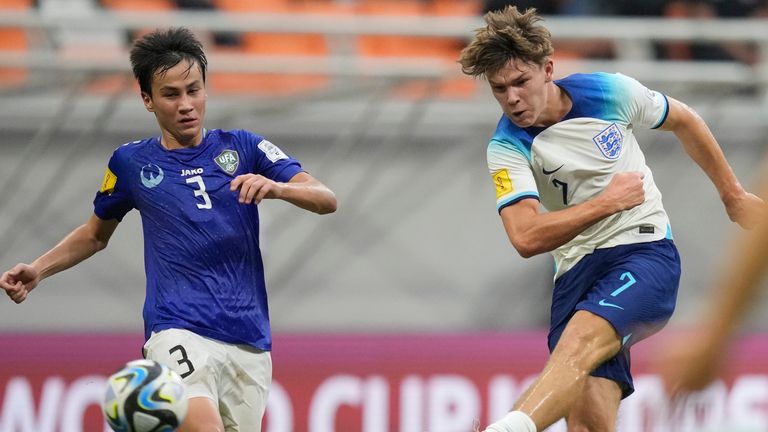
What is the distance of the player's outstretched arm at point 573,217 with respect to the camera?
5383 millimetres

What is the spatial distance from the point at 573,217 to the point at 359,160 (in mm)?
4950

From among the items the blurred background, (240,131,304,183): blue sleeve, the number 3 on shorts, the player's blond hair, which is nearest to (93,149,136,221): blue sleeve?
(240,131,304,183): blue sleeve

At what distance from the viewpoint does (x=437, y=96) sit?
34.4ft

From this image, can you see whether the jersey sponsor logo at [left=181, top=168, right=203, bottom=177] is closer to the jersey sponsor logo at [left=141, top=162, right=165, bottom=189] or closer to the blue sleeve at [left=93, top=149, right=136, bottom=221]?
the jersey sponsor logo at [left=141, top=162, right=165, bottom=189]

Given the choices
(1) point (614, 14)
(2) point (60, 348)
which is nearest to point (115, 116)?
(2) point (60, 348)

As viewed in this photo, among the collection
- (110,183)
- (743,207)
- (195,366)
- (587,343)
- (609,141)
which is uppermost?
(110,183)

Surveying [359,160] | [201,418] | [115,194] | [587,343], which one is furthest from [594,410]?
[359,160]

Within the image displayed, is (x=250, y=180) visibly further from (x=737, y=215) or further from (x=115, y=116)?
(x=115, y=116)

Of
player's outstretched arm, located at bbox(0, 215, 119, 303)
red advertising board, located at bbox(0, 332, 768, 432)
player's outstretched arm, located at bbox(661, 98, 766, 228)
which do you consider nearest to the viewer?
player's outstretched arm, located at bbox(0, 215, 119, 303)

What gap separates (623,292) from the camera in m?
5.56

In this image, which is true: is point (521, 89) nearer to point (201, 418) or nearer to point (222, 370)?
point (222, 370)

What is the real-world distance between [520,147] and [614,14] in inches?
226

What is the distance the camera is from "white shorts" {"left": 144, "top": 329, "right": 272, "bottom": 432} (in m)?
5.35

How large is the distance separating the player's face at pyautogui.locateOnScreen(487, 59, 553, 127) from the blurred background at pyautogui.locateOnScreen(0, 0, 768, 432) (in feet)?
13.2
